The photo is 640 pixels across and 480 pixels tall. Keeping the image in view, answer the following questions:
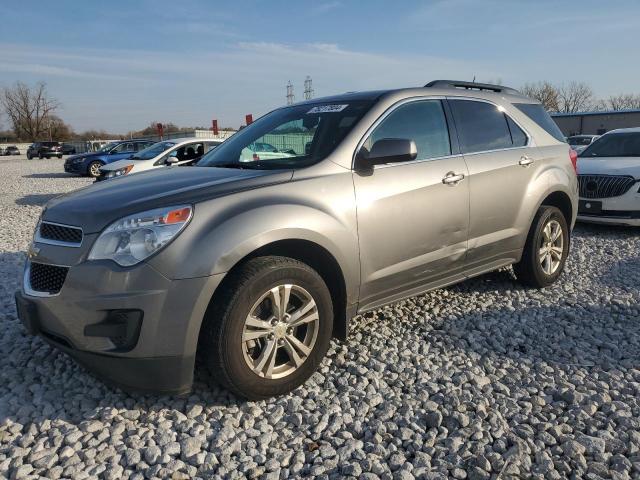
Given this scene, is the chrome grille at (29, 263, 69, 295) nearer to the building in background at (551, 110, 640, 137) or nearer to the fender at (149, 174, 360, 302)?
the fender at (149, 174, 360, 302)

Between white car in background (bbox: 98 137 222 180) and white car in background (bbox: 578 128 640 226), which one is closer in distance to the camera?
white car in background (bbox: 578 128 640 226)

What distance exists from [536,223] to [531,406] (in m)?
2.22

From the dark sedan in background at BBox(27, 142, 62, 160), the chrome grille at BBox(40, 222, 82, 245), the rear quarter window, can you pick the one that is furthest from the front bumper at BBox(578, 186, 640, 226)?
the dark sedan in background at BBox(27, 142, 62, 160)

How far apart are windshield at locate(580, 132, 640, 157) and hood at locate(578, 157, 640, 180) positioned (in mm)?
417

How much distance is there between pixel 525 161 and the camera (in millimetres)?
4473

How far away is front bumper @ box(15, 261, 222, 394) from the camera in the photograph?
2.54 meters

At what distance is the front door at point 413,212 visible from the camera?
333cm

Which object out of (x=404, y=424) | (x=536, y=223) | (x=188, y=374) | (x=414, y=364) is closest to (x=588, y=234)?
(x=536, y=223)

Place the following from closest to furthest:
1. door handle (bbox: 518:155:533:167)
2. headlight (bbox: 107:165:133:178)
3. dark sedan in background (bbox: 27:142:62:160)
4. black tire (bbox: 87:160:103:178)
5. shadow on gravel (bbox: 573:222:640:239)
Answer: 1. door handle (bbox: 518:155:533:167)
2. shadow on gravel (bbox: 573:222:640:239)
3. headlight (bbox: 107:165:133:178)
4. black tire (bbox: 87:160:103:178)
5. dark sedan in background (bbox: 27:142:62:160)

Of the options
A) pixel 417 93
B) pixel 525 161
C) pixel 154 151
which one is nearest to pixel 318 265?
pixel 417 93

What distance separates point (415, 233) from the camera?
355cm

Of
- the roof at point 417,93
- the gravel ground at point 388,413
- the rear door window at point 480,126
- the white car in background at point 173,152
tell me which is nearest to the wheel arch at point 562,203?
the rear door window at point 480,126

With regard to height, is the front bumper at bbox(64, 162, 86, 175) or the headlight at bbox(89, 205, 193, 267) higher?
the front bumper at bbox(64, 162, 86, 175)

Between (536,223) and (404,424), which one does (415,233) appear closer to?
(404,424)
